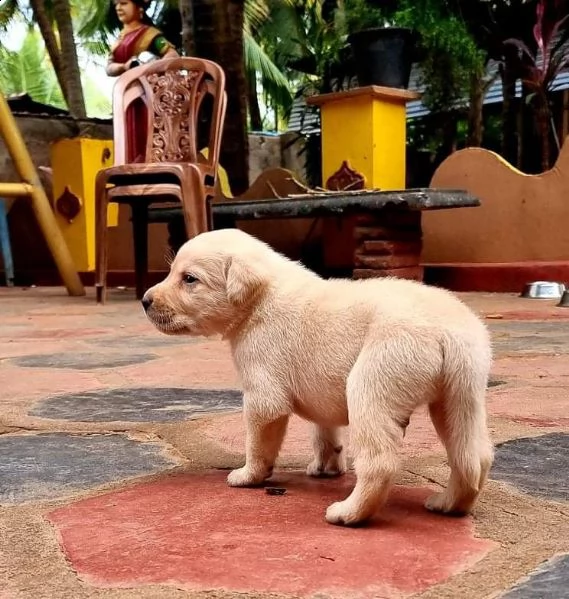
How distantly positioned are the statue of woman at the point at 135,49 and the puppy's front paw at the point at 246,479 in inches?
181

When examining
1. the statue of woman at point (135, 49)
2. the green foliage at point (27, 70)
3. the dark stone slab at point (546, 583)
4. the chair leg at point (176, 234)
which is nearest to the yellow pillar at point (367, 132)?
the chair leg at point (176, 234)

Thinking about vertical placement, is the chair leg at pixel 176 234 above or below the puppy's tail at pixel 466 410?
above

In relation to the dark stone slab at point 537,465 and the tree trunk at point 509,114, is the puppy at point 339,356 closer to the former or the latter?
the dark stone slab at point 537,465

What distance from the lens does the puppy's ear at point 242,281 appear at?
140 centimetres

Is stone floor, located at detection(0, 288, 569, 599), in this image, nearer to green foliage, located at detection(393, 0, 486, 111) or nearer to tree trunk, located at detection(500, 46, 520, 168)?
green foliage, located at detection(393, 0, 486, 111)

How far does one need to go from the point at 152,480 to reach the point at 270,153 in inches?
430

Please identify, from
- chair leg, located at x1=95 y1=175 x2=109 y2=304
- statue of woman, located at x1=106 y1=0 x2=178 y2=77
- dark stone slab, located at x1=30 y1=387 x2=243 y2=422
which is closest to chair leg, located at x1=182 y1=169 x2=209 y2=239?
chair leg, located at x1=95 y1=175 x2=109 y2=304

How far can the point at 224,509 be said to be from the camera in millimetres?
1288

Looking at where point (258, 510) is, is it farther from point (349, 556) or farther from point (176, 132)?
point (176, 132)

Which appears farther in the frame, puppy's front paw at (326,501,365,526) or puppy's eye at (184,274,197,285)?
puppy's eye at (184,274,197,285)

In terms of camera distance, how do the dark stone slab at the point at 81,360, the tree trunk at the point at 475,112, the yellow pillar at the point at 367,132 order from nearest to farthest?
the dark stone slab at the point at 81,360 < the yellow pillar at the point at 367,132 < the tree trunk at the point at 475,112

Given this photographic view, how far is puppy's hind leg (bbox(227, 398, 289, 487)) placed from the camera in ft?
4.59

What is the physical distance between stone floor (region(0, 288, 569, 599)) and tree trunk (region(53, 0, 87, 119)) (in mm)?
11993

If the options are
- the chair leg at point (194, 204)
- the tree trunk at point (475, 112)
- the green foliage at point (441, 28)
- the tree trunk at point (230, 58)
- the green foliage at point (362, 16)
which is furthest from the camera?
the tree trunk at point (475, 112)
